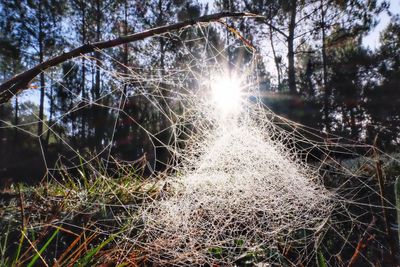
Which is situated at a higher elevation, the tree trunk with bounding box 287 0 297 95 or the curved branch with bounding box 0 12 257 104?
the tree trunk with bounding box 287 0 297 95

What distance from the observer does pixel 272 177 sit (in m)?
1.99

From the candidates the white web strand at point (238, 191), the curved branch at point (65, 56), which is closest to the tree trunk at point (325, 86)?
the white web strand at point (238, 191)

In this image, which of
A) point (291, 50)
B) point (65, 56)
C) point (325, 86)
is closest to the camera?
point (65, 56)

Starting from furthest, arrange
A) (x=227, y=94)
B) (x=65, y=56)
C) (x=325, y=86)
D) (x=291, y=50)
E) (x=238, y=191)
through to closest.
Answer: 1. (x=325, y=86)
2. (x=291, y=50)
3. (x=238, y=191)
4. (x=227, y=94)
5. (x=65, y=56)

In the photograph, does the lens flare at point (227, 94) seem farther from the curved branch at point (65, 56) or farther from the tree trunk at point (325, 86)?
the tree trunk at point (325, 86)

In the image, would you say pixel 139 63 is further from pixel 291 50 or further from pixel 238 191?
pixel 238 191

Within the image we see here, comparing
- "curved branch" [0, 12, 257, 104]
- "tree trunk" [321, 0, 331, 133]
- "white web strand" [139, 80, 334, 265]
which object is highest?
"tree trunk" [321, 0, 331, 133]

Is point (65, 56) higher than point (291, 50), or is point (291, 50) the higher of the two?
point (291, 50)

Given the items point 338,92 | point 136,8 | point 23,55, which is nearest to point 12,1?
point 23,55

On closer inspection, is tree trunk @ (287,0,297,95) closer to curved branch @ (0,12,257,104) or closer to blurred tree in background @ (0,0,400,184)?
Answer: blurred tree in background @ (0,0,400,184)

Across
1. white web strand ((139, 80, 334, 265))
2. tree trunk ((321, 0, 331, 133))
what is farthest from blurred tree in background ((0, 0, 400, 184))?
white web strand ((139, 80, 334, 265))

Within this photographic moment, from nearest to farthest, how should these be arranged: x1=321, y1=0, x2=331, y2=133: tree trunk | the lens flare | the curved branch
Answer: the curved branch
the lens flare
x1=321, y1=0, x2=331, y2=133: tree trunk

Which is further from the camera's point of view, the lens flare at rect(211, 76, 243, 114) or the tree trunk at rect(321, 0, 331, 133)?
the tree trunk at rect(321, 0, 331, 133)

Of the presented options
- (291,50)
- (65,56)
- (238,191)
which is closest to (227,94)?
(238,191)
